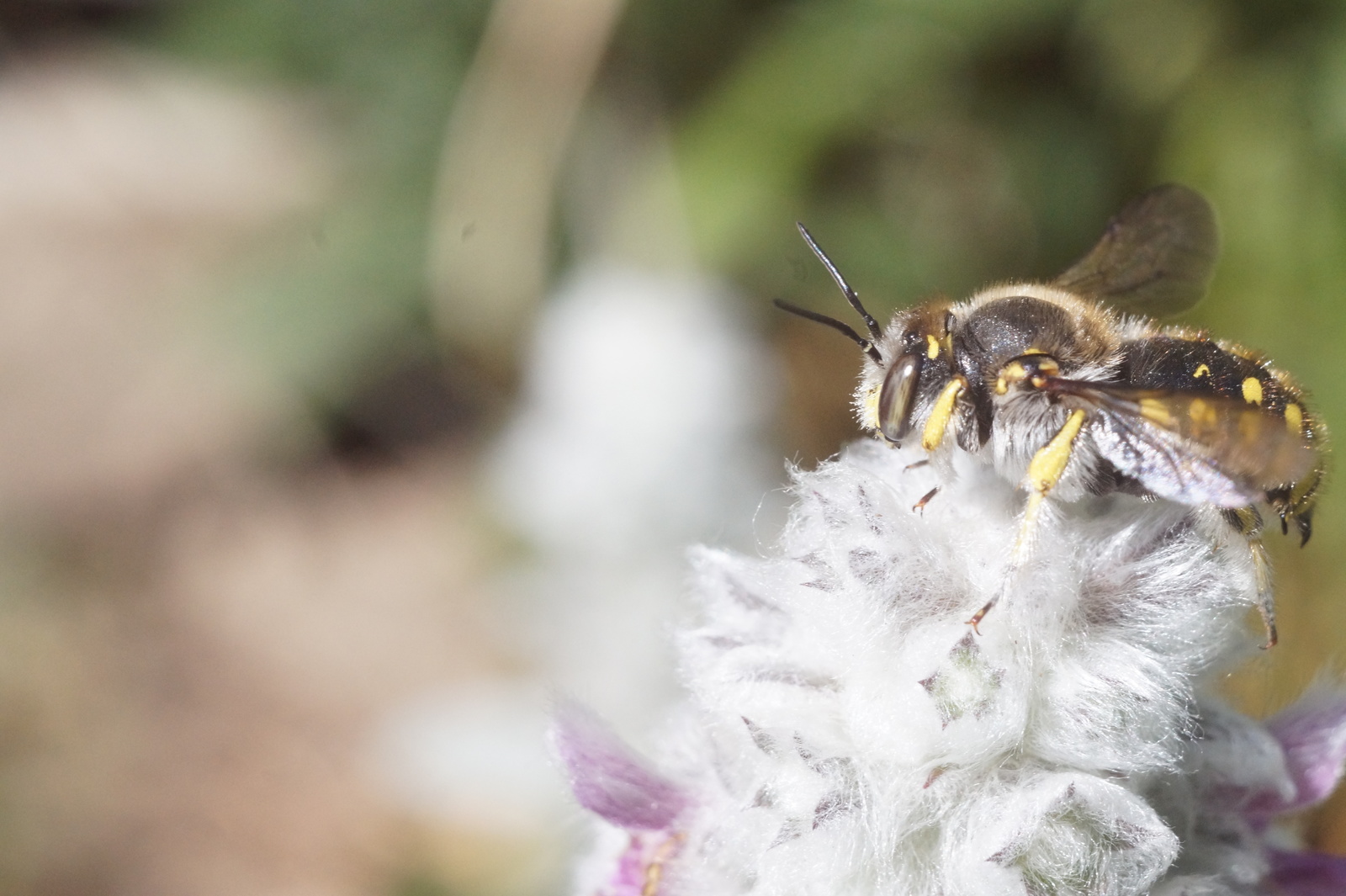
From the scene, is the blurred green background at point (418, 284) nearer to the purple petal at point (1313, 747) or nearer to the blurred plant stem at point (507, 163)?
the blurred plant stem at point (507, 163)

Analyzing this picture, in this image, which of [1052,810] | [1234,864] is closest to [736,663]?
[1052,810]

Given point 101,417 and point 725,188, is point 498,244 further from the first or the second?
point 101,417

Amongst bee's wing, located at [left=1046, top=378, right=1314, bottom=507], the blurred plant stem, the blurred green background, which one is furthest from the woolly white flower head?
the blurred plant stem

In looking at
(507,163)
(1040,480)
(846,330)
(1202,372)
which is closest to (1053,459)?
(1040,480)

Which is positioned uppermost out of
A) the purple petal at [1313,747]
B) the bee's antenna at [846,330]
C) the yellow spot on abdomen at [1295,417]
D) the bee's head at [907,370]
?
the bee's antenna at [846,330]

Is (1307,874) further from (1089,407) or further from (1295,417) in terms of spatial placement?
(1089,407)

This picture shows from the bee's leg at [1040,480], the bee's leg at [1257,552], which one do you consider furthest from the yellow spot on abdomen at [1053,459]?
the bee's leg at [1257,552]
